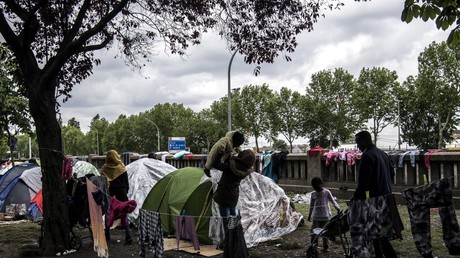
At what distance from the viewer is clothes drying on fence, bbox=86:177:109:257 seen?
24.8 feet

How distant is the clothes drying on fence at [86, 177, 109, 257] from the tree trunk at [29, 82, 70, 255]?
544mm

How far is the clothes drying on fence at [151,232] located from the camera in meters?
6.51

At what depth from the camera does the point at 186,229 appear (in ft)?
28.5

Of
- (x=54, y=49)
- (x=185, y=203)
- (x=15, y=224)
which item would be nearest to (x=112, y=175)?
(x=185, y=203)

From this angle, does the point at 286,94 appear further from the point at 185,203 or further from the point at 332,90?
the point at 185,203

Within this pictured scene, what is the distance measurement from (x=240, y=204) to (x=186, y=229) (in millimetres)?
1210

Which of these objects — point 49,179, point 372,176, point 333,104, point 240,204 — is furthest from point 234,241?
point 333,104

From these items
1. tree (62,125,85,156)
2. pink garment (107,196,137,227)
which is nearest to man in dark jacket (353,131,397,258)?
pink garment (107,196,137,227)

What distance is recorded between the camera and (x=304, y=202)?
46.3 ft

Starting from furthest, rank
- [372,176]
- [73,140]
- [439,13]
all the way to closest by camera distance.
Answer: [73,140]
[372,176]
[439,13]

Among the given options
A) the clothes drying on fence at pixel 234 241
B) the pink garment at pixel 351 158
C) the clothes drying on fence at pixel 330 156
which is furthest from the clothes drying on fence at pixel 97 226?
the clothes drying on fence at pixel 330 156

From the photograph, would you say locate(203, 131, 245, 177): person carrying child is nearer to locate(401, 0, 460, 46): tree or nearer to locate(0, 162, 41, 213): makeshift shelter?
locate(401, 0, 460, 46): tree

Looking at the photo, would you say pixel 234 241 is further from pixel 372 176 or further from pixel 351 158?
pixel 351 158

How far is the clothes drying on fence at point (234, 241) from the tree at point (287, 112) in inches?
2236
